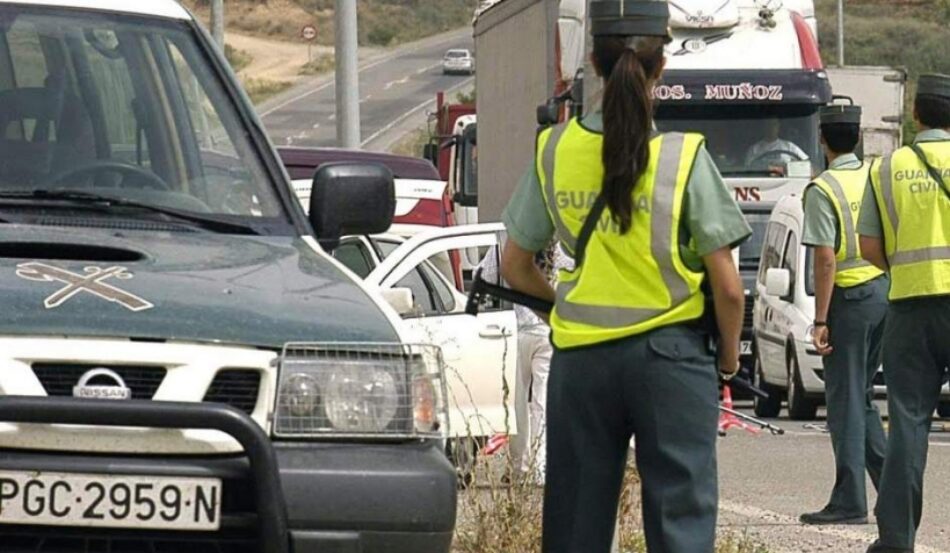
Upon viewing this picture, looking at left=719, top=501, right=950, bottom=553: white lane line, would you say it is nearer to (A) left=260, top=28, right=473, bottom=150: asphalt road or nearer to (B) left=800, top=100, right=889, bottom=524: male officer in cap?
(B) left=800, top=100, right=889, bottom=524: male officer in cap

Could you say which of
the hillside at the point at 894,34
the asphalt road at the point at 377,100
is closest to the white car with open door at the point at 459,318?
the asphalt road at the point at 377,100

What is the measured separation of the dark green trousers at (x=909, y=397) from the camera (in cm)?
855

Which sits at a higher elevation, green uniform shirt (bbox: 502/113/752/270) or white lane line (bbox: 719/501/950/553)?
green uniform shirt (bbox: 502/113/752/270)

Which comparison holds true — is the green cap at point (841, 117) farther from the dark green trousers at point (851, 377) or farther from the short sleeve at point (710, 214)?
the short sleeve at point (710, 214)

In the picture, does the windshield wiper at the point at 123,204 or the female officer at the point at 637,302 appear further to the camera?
the windshield wiper at the point at 123,204

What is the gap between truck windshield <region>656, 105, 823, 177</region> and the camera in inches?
788

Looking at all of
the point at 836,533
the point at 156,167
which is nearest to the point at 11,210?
the point at 156,167

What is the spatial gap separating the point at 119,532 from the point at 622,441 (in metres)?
1.41

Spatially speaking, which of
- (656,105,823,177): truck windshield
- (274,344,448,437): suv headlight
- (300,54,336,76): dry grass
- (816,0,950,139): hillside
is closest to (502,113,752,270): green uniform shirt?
(274,344,448,437): suv headlight

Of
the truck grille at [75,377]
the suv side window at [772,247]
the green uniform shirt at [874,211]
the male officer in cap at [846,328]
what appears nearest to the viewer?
the truck grille at [75,377]

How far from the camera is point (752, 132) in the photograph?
20.2 metres

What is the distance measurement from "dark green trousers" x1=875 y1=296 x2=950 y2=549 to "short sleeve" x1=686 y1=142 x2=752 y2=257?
2.88 m

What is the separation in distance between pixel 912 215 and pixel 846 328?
4.73 feet

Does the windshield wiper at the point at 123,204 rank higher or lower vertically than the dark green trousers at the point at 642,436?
higher
